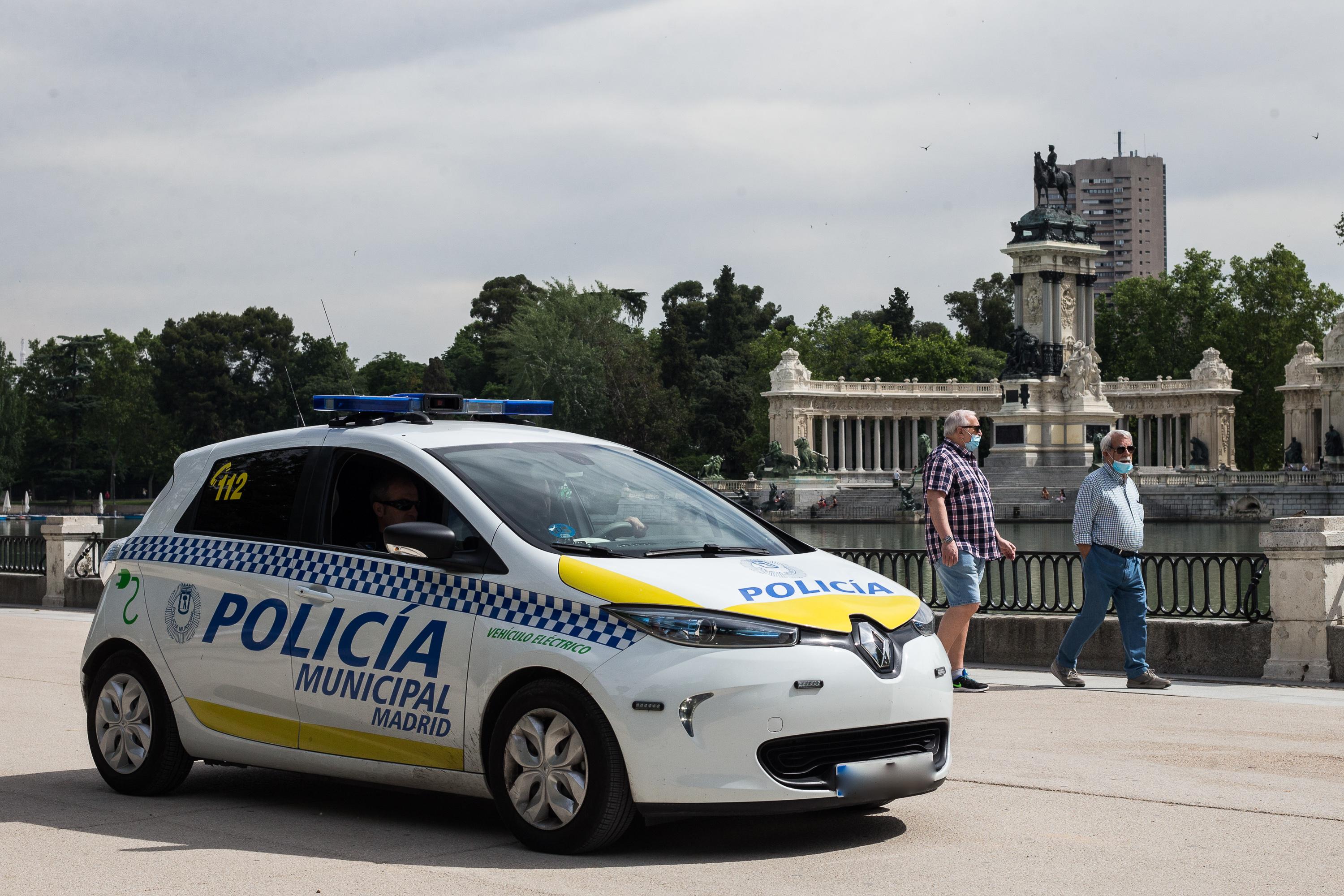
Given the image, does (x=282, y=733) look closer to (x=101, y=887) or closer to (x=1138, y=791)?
(x=101, y=887)

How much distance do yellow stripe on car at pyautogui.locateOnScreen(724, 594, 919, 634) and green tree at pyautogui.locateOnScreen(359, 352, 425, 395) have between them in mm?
131219

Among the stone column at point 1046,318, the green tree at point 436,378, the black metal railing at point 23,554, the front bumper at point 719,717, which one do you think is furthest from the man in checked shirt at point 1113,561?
the green tree at point 436,378

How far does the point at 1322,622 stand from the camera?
12484 mm

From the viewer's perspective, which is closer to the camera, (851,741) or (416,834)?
(851,741)

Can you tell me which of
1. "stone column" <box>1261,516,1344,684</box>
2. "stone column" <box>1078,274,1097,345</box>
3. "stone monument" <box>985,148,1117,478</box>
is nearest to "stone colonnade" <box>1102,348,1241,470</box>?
"stone column" <box>1078,274,1097,345</box>

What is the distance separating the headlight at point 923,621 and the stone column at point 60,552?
60.6 feet

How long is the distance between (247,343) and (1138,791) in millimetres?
120595

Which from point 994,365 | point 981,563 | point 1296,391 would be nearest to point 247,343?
point 994,365

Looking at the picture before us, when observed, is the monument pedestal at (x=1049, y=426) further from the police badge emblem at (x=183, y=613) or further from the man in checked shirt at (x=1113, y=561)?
the police badge emblem at (x=183, y=613)

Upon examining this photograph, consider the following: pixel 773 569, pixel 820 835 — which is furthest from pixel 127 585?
Answer: pixel 820 835

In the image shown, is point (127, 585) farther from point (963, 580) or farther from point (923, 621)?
point (963, 580)

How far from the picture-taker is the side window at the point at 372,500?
23.5ft

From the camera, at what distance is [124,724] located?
26.2ft

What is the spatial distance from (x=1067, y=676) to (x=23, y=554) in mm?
17698
